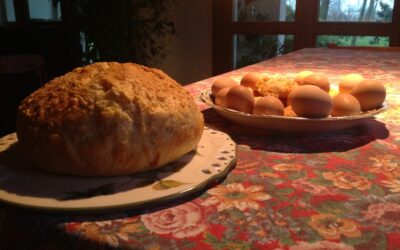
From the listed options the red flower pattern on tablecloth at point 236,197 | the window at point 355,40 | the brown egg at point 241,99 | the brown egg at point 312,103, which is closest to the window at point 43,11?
the window at point 355,40

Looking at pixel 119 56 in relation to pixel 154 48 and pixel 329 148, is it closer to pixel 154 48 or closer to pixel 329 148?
pixel 154 48


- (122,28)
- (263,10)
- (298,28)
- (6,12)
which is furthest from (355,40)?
(6,12)

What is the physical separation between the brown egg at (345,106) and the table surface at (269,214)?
6cm

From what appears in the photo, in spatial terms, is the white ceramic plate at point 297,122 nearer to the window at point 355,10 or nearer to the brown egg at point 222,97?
the brown egg at point 222,97

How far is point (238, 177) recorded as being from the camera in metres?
0.57

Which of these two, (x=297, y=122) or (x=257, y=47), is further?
(x=257, y=47)

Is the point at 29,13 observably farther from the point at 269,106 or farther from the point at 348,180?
the point at 348,180

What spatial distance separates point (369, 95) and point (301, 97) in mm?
177

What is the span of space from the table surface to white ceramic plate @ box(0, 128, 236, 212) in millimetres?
13

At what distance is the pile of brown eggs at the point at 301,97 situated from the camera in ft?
2.29

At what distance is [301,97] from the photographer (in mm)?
701

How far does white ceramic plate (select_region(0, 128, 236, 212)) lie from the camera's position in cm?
45

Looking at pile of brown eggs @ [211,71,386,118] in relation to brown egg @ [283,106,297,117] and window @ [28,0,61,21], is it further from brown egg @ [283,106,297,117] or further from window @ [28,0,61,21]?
window @ [28,0,61,21]

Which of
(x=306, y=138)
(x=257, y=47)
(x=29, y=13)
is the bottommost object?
(x=257, y=47)
